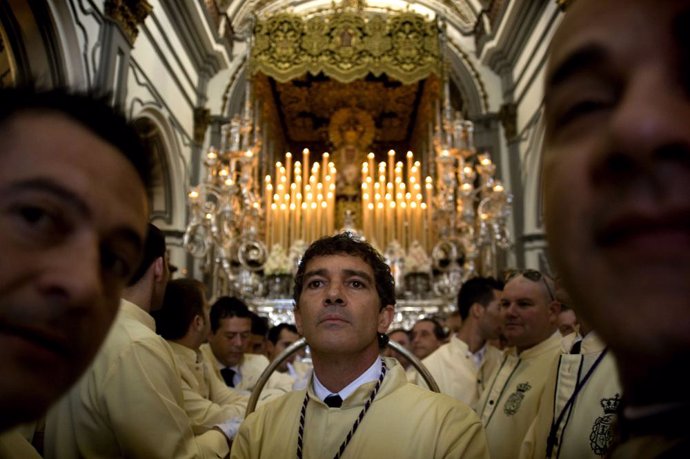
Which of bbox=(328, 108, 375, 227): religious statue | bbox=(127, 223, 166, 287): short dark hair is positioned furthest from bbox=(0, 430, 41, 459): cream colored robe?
bbox=(328, 108, 375, 227): religious statue

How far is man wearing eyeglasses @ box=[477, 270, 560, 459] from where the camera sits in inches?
107

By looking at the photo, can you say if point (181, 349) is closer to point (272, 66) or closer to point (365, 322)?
point (365, 322)

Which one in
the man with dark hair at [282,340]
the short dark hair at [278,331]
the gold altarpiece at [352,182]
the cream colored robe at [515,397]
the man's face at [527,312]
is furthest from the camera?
the gold altarpiece at [352,182]

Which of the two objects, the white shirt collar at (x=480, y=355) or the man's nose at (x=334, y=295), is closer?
the man's nose at (x=334, y=295)

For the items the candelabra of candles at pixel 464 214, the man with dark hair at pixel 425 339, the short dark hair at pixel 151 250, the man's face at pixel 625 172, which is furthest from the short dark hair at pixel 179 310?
the candelabra of candles at pixel 464 214

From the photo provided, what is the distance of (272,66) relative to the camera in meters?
8.52

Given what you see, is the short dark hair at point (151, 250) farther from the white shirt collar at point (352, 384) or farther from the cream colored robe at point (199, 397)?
the white shirt collar at point (352, 384)

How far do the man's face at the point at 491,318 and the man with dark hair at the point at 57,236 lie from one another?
364 cm

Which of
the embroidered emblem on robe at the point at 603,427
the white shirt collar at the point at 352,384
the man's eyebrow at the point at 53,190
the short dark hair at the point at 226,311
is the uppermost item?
the man's eyebrow at the point at 53,190

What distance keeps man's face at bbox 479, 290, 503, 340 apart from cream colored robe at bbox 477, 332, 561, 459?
89 centimetres

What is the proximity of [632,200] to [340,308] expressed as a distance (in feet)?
5.23

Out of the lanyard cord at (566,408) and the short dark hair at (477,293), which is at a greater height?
the short dark hair at (477,293)

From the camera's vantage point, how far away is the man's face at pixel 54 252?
0.56 m

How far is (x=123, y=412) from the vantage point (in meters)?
1.77
